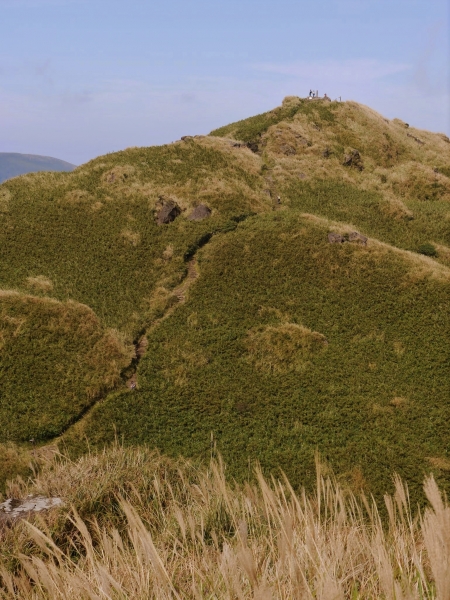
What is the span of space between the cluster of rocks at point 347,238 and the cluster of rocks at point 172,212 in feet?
50.7

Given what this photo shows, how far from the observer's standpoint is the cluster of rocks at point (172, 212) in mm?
52219

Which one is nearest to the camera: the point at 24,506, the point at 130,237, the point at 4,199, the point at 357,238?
the point at 24,506

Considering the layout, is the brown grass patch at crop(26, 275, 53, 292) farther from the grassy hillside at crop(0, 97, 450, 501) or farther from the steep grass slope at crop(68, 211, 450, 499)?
the steep grass slope at crop(68, 211, 450, 499)

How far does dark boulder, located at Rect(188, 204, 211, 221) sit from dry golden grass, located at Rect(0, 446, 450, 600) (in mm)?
42683

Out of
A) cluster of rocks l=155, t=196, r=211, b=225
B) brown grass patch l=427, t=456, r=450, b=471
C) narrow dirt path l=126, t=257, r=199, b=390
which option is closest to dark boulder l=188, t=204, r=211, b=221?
cluster of rocks l=155, t=196, r=211, b=225

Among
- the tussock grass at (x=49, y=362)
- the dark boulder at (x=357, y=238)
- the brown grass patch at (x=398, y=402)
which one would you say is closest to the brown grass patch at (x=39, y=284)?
the tussock grass at (x=49, y=362)

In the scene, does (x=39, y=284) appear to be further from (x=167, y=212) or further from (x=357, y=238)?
(x=357, y=238)

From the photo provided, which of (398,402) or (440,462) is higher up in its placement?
(398,402)

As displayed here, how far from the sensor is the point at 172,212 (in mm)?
52875

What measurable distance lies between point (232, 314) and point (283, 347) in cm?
628

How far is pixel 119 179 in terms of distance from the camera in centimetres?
5928

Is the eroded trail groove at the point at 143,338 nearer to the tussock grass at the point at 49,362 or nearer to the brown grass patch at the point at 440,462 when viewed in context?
the tussock grass at the point at 49,362

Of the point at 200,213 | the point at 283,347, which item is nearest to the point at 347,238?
the point at 200,213

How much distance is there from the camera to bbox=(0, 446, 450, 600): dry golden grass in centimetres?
381
